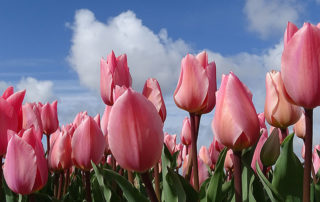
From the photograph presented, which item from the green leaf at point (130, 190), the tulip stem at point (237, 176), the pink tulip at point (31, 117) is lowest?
the green leaf at point (130, 190)

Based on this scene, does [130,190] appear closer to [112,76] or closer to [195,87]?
[195,87]

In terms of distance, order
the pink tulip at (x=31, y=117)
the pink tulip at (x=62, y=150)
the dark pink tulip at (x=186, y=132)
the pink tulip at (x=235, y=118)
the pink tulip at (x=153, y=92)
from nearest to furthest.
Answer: the pink tulip at (x=235, y=118) < the pink tulip at (x=153, y=92) < the pink tulip at (x=62, y=150) < the pink tulip at (x=31, y=117) < the dark pink tulip at (x=186, y=132)

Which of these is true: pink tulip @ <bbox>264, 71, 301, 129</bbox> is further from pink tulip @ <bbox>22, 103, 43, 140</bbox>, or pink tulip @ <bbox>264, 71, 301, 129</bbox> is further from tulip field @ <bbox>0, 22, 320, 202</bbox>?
pink tulip @ <bbox>22, 103, 43, 140</bbox>

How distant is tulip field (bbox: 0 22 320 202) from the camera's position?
1.53 metres

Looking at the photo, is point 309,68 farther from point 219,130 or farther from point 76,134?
point 76,134

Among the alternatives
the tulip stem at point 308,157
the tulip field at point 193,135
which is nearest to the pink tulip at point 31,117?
the tulip field at point 193,135

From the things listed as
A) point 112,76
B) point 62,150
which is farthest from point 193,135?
point 62,150

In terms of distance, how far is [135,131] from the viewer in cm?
152

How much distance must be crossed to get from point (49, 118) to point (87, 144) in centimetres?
207

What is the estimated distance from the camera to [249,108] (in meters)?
1.72

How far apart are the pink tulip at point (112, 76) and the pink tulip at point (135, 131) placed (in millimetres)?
1441

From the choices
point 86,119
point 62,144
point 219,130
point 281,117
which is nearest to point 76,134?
point 86,119

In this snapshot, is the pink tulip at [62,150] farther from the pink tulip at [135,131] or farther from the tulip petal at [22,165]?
the pink tulip at [135,131]

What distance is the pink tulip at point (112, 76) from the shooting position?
2979 millimetres
